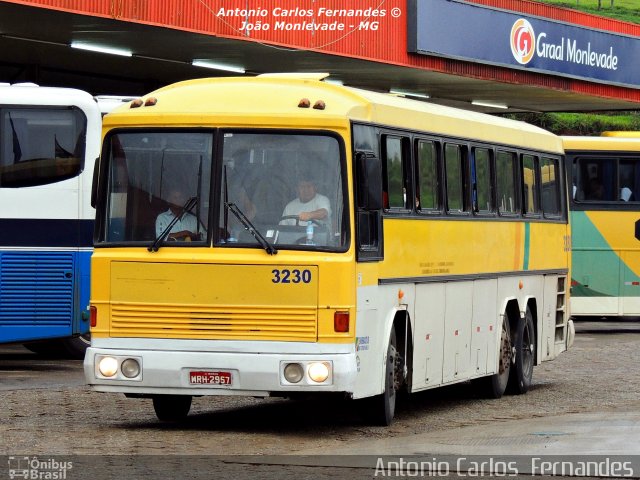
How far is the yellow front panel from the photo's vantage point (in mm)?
13023

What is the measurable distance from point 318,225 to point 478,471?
9.40ft

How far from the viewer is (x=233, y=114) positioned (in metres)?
13.4

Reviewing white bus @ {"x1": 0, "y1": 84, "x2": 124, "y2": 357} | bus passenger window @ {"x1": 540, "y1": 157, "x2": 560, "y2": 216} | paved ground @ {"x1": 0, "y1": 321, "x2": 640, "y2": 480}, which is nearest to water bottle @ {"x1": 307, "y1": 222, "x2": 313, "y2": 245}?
paved ground @ {"x1": 0, "y1": 321, "x2": 640, "y2": 480}

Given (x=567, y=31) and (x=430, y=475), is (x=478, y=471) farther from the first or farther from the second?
(x=567, y=31)

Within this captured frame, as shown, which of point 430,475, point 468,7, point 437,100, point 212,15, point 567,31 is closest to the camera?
point 430,475

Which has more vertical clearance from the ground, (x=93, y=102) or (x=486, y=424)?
(x=93, y=102)

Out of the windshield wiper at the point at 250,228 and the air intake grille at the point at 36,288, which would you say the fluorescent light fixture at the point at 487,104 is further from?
the windshield wiper at the point at 250,228

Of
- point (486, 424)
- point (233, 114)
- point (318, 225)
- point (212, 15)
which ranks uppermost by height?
point (212, 15)

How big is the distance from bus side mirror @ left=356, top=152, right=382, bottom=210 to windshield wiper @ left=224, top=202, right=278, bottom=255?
2.74 feet

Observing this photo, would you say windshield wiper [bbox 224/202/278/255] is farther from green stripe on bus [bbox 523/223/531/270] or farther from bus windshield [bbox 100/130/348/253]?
green stripe on bus [bbox 523/223/531/270]

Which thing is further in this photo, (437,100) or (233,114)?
(437,100)

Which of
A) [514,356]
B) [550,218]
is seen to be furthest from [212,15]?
[514,356]

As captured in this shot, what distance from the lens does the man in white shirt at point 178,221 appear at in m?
13.3

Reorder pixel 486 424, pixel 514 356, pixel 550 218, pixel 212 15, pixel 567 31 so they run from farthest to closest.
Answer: pixel 567 31, pixel 212 15, pixel 550 218, pixel 514 356, pixel 486 424
